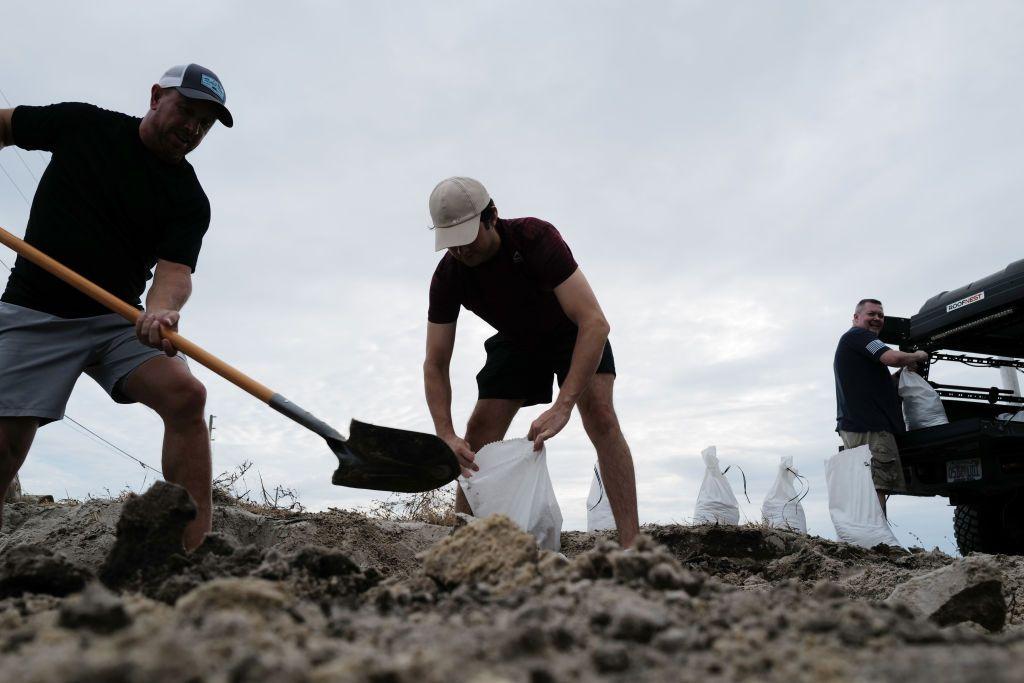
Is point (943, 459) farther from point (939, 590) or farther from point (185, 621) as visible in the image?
point (185, 621)

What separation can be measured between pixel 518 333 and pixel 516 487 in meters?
0.80

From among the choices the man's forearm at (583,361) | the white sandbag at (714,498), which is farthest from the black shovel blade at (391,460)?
the white sandbag at (714,498)

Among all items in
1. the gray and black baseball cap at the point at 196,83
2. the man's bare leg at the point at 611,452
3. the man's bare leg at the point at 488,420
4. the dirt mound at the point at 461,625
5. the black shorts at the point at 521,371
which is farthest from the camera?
the man's bare leg at the point at 488,420

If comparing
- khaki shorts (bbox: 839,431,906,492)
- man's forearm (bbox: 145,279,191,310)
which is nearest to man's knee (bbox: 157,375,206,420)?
man's forearm (bbox: 145,279,191,310)

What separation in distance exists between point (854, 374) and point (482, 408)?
3512 millimetres

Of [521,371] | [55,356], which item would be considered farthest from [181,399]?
[521,371]

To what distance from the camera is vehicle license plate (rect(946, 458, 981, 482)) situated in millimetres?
6066

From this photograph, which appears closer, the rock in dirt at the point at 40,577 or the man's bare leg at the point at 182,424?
the rock in dirt at the point at 40,577

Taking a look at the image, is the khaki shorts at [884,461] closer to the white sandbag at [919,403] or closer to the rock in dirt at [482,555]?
the white sandbag at [919,403]

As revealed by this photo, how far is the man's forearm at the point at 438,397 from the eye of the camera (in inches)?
173

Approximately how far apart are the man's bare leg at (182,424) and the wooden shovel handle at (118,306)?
0.31 ft

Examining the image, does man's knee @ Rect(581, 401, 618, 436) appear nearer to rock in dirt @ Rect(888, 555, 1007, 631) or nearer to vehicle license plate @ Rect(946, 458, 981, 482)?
rock in dirt @ Rect(888, 555, 1007, 631)

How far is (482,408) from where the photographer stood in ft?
14.9

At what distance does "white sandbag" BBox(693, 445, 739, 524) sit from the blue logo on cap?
15.3 ft
